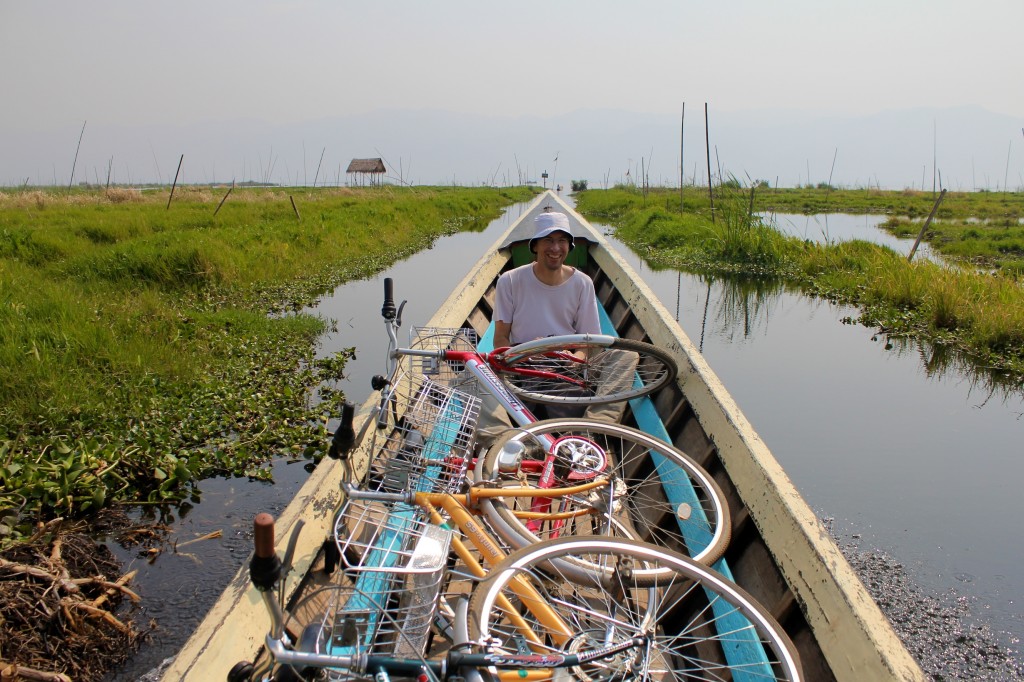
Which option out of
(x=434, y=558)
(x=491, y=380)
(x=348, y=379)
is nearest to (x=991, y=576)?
(x=491, y=380)

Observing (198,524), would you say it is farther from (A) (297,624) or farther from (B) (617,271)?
(B) (617,271)

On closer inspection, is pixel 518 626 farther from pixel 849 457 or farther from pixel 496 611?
pixel 849 457

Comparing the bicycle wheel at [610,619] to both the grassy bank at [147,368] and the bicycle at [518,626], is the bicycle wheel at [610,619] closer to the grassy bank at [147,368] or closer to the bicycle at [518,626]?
the bicycle at [518,626]

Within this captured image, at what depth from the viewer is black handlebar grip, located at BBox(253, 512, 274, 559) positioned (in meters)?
1.13

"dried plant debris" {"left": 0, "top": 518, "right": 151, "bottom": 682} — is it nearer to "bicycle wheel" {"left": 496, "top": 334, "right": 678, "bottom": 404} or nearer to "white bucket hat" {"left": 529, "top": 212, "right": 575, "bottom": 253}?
"bicycle wheel" {"left": 496, "top": 334, "right": 678, "bottom": 404}

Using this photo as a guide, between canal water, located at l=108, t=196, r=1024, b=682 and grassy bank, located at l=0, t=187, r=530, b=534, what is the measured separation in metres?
0.35

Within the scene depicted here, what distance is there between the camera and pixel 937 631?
10.4ft

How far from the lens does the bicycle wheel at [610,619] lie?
61.4 inches

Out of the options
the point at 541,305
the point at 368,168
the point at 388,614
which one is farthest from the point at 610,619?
the point at 368,168

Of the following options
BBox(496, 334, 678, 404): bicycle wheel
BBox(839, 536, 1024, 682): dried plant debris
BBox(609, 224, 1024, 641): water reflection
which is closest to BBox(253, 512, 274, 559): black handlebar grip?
BBox(496, 334, 678, 404): bicycle wheel

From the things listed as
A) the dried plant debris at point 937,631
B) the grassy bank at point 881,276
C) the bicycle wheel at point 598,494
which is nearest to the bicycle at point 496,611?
the bicycle wheel at point 598,494

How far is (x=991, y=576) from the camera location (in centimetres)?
362

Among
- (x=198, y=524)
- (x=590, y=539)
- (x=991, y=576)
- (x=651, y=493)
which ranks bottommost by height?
(x=991, y=576)

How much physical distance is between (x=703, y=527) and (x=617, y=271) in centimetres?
426
